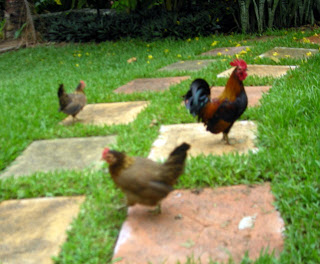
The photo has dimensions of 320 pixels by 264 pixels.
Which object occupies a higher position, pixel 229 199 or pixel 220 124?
pixel 220 124

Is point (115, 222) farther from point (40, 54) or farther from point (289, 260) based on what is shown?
point (40, 54)

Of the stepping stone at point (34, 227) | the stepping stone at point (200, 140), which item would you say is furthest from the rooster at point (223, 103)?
the stepping stone at point (34, 227)

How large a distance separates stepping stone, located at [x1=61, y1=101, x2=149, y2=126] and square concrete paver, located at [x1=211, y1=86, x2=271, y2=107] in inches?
38.6

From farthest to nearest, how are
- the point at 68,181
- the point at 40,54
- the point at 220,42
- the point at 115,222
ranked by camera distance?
the point at 40,54, the point at 220,42, the point at 68,181, the point at 115,222

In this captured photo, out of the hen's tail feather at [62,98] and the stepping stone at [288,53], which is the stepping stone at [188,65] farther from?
the hen's tail feather at [62,98]

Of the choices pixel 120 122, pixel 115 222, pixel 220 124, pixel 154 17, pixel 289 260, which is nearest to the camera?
pixel 289 260

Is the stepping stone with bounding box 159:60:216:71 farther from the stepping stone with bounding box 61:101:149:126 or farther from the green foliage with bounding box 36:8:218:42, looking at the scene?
the green foliage with bounding box 36:8:218:42

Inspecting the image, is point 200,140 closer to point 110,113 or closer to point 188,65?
point 110,113

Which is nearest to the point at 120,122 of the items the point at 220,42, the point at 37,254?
the point at 37,254

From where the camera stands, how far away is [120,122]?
4.57 meters

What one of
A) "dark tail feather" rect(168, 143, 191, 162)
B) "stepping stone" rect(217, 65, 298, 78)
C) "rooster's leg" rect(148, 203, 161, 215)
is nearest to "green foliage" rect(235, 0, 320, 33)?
"stepping stone" rect(217, 65, 298, 78)

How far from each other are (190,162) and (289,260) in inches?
52.5

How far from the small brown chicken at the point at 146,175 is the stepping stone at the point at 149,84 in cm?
330

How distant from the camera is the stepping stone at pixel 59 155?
355 centimetres
